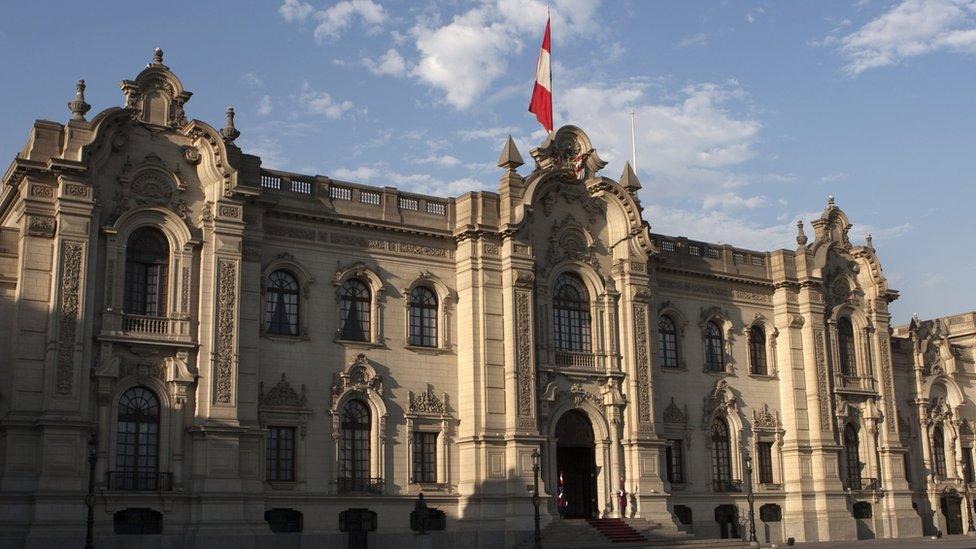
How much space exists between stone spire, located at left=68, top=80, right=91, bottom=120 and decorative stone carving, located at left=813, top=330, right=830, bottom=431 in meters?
30.4

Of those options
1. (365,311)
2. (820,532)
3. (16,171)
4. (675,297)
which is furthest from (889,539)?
(16,171)

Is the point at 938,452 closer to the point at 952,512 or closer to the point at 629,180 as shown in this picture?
the point at 952,512

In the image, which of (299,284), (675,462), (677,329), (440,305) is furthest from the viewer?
(677,329)

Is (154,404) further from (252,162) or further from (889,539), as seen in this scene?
(889,539)

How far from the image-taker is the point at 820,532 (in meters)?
46.0

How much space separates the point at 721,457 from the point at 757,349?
5.34 metres

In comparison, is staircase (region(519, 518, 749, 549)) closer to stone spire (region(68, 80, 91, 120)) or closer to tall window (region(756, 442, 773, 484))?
tall window (region(756, 442, 773, 484))

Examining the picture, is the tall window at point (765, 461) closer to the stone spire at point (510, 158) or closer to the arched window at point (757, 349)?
the arched window at point (757, 349)

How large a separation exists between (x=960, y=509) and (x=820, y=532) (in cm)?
1199

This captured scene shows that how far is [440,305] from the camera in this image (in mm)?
39625

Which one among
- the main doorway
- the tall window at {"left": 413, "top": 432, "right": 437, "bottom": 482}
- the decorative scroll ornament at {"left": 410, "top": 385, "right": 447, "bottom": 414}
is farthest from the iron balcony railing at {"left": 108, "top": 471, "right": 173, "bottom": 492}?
the main doorway

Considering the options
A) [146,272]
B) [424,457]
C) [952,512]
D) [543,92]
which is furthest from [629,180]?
[952,512]

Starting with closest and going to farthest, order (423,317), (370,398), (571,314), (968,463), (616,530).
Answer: (370,398) < (616,530) < (423,317) < (571,314) < (968,463)

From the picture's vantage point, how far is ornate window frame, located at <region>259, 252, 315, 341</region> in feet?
118
